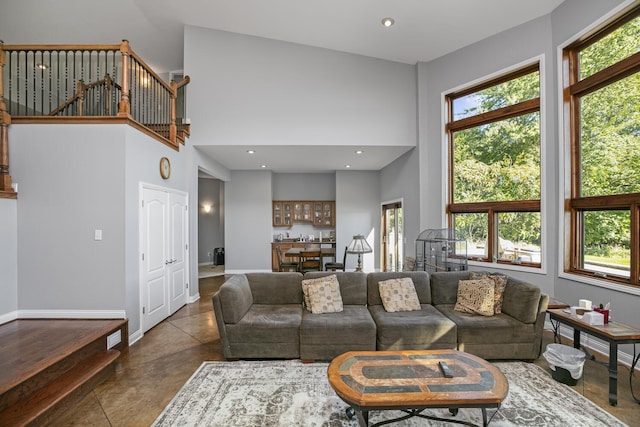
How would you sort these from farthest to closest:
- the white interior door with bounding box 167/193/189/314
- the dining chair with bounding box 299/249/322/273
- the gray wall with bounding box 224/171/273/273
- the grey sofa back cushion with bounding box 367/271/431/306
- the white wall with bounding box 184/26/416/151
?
the gray wall with bounding box 224/171/273/273, the dining chair with bounding box 299/249/322/273, the white wall with bounding box 184/26/416/151, the white interior door with bounding box 167/193/189/314, the grey sofa back cushion with bounding box 367/271/431/306

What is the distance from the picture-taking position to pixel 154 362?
3166mm

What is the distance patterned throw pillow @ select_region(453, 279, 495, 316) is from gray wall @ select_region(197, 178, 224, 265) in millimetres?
8057

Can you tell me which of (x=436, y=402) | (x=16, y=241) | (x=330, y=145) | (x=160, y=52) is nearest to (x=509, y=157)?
(x=330, y=145)

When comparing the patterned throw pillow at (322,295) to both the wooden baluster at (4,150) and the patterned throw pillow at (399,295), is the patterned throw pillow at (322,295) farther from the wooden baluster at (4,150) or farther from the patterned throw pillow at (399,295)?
the wooden baluster at (4,150)

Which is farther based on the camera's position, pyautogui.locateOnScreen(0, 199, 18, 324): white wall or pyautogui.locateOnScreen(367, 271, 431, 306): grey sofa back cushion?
pyautogui.locateOnScreen(367, 271, 431, 306): grey sofa back cushion

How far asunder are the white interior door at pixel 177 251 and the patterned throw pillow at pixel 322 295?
2417 millimetres

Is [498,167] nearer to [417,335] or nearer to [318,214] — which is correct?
[417,335]

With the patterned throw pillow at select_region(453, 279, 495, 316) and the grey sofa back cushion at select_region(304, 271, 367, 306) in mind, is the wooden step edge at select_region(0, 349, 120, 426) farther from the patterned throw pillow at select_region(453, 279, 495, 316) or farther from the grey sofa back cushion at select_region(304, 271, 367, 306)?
the patterned throw pillow at select_region(453, 279, 495, 316)

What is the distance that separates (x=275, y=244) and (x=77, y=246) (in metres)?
4.86

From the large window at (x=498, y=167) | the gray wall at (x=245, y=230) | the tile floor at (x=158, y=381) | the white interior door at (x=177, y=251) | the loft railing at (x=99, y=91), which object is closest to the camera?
the tile floor at (x=158, y=381)

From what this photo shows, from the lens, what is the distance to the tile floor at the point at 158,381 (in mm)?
2307

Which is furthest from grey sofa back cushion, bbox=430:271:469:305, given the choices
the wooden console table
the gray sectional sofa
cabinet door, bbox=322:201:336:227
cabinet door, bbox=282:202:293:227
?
cabinet door, bbox=282:202:293:227

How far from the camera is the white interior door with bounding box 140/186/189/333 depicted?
4.00 m

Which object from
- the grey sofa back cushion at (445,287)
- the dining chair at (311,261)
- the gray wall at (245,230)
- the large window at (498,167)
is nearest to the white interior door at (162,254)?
the dining chair at (311,261)
